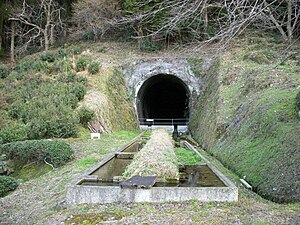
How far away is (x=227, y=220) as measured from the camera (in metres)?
5.52

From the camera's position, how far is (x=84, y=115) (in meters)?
16.9

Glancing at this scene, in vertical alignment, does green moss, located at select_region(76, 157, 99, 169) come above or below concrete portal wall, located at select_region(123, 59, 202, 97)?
below

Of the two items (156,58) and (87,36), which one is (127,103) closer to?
(156,58)

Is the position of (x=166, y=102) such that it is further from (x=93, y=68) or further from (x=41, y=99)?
(x=41, y=99)

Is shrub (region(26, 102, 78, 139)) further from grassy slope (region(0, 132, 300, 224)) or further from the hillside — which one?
grassy slope (region(0, 132, 300, 224))

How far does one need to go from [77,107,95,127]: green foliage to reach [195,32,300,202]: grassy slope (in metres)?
5.79

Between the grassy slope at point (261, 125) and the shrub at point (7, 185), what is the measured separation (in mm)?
6386

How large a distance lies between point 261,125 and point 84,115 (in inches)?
359

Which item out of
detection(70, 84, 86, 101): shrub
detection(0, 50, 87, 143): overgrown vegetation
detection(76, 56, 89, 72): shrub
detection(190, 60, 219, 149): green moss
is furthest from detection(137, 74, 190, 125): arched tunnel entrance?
detection(70, 84, 86, 101): shrub

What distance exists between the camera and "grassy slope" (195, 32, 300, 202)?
8.04 meters

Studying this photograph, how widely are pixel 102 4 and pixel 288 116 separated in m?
21.9

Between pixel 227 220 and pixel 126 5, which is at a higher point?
pixel 126 5

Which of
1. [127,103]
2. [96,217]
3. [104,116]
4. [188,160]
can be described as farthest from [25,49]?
[96,217]

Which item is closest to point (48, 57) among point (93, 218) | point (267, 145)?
point (267, 145)
